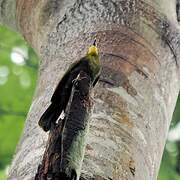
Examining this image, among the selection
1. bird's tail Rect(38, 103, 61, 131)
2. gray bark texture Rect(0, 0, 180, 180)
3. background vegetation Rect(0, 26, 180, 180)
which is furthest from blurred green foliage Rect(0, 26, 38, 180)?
bird's tail Rect(38, 103, 61, 131)

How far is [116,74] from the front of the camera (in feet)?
3.04

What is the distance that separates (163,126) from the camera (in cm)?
96

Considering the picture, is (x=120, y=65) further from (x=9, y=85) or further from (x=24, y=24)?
(x=9, y=85)

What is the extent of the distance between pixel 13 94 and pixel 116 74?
6.30 ft

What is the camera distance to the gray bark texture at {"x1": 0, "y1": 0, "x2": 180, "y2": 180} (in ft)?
2.65

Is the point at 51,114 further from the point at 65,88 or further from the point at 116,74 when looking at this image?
the point at 116,74

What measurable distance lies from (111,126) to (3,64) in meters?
2.05

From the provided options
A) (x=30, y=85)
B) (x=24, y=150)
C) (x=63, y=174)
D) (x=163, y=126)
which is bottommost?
(x=63, y=174)

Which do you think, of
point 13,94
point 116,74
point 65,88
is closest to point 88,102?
point 65,88

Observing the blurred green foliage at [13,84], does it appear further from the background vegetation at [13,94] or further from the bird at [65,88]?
the bird at [65,88]

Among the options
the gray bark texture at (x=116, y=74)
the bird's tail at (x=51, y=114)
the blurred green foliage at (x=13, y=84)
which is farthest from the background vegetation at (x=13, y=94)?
the bird's tail at (x=51, y=114)

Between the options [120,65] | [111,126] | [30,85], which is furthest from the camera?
[30,85]

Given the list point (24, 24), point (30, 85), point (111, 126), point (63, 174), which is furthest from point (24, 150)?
point (30, 85)

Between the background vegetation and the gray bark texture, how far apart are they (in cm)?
150
